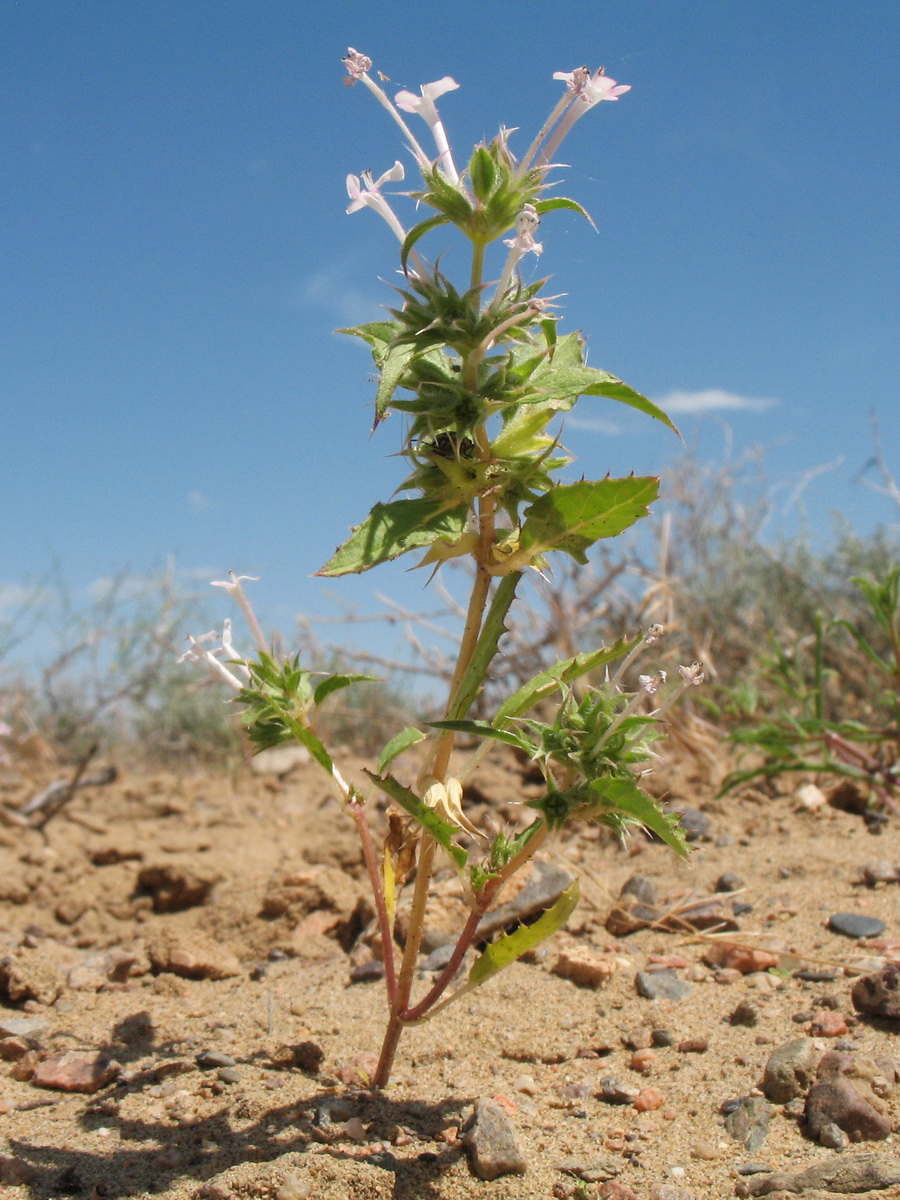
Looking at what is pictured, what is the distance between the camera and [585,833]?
396cm

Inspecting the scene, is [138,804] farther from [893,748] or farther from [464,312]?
[464,312]

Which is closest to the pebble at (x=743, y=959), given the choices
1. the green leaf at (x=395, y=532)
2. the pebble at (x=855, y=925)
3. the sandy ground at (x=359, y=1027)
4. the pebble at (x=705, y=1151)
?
the sandy ground at (x=359, y=1027)

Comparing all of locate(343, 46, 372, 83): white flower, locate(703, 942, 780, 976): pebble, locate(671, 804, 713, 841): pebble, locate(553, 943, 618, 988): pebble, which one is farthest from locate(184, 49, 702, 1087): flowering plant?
locate(671, 804, 713, 841): pebble

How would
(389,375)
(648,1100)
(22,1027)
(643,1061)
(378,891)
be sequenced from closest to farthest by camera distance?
(389,375)
(378,891)
(648,1100)
(643,1061)
(22,1027)

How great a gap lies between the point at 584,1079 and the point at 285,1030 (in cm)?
79

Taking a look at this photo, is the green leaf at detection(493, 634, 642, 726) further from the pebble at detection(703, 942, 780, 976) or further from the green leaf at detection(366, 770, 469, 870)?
the pebble at detection(703, 942, 780, 976)

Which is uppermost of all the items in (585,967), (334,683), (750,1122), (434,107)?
(434,107)

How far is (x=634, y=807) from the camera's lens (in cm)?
157

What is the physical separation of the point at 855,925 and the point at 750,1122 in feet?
3.32

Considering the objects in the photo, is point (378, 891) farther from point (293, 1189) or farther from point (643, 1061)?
point (643, 1061)

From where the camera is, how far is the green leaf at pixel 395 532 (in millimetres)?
1595

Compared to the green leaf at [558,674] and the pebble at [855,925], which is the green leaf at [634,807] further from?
the pebble at [855,925]

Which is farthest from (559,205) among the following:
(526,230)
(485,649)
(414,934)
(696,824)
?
(696,824)

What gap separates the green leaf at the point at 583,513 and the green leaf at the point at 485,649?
0.10 metres
